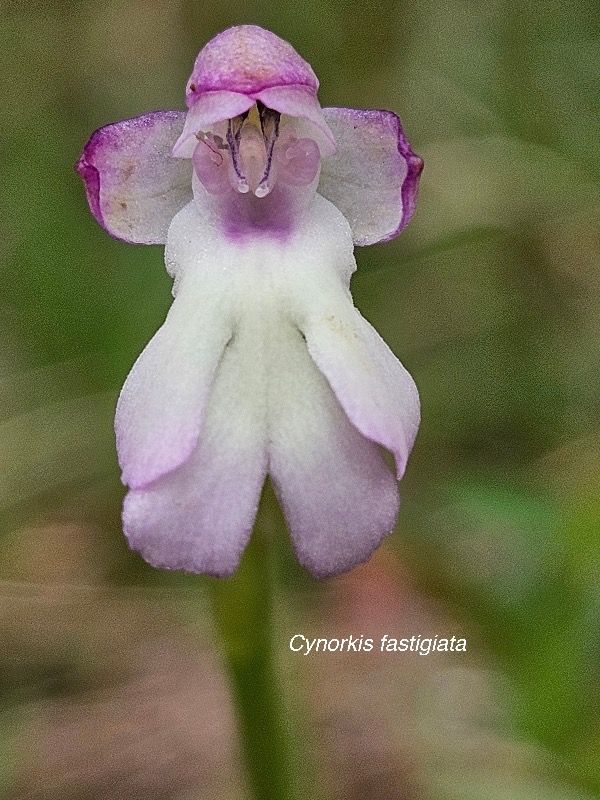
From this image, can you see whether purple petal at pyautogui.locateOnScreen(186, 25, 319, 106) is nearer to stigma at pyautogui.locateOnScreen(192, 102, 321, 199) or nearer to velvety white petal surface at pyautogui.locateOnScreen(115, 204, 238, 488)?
stigma at pyautogui.locateOnScreen(192, 102, 321, 199)

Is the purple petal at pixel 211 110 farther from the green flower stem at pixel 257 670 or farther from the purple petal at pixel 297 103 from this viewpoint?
the green flower stem at pixel 257 670

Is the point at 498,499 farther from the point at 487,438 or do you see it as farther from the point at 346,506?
the point at 346,506

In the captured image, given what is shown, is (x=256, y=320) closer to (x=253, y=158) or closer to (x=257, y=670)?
(x=253, y=158)

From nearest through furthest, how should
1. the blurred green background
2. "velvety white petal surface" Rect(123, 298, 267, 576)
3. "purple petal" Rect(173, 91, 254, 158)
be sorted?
"velvety white petal surface" Rect(123, 298, 267, 576)
"purple petal" Rect(173, 91, 254, 158)
the blurred green background

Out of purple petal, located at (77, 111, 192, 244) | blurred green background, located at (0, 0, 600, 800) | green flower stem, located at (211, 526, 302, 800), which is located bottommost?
blurred green background, located at (0, 0, 600, 800)

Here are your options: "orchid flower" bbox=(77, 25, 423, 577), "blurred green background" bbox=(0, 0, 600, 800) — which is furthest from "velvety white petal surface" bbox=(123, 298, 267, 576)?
"blurred green background" bbox=(0, 0, 600, 800)

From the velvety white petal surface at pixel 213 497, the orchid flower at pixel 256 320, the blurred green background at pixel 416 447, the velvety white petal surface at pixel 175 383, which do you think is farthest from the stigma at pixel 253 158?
the blurred green background at pixel 416 447
